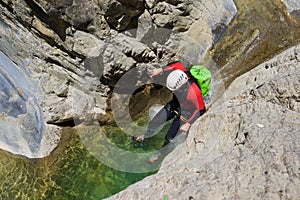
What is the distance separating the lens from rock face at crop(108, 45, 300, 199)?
9.95 feet

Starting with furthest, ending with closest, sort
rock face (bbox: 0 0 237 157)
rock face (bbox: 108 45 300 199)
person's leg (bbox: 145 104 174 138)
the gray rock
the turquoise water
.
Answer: the gray rock < person's leg (bbox: 145 104 174 138) < rock face (bbox: 0 0 237 157) < the turquoise water < rock face (bbox: 108 45 300 199)

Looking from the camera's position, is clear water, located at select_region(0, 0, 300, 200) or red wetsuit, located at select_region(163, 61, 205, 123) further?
clear water, located at select_region(0, 0, 300, 200)

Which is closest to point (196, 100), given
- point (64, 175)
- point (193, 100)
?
point (193, 100)

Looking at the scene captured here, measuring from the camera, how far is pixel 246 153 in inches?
Answer: 133

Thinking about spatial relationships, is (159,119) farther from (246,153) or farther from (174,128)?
(246,153)

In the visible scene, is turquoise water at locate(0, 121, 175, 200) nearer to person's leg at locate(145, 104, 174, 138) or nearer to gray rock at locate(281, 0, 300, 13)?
person's leg at locate(145, 104, 174, 138)

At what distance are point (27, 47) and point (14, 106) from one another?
1.44 meters

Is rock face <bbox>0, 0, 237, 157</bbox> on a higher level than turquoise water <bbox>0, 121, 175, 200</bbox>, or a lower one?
higher

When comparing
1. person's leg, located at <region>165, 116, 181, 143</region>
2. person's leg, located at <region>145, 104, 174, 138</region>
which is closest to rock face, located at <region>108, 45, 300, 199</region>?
person's leg, located at <region>165, 116, 181, 143</region>

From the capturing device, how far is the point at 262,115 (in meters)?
3.96

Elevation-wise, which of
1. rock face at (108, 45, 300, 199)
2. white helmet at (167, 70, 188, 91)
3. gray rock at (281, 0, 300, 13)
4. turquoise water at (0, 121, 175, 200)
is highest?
rock face at (108, 45, 300, 199)

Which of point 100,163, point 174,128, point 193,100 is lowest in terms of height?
point 100,163

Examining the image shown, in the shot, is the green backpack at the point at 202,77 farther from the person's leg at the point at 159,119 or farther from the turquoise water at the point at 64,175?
the turquoise water at the point at 64,175

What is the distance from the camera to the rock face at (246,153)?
3033 mm
